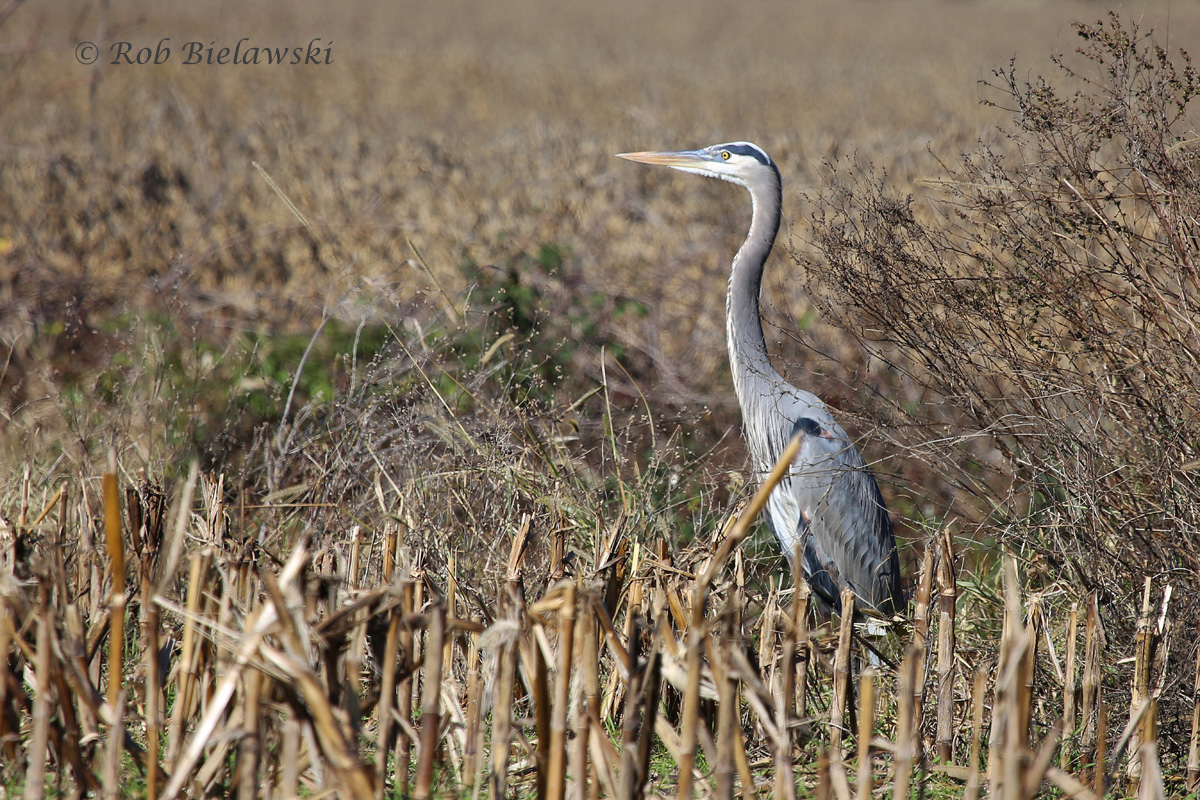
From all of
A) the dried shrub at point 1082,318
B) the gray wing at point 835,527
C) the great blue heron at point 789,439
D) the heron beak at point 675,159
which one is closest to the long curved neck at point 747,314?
the great blue heron at point 789,439

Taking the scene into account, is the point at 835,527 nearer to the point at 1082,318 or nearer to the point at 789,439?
the point at 789,439

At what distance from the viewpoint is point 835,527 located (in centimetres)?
403

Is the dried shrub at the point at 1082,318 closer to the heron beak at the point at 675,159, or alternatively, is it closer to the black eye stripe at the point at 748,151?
the black eye stripe at the point at 748,151

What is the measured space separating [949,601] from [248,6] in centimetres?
3157

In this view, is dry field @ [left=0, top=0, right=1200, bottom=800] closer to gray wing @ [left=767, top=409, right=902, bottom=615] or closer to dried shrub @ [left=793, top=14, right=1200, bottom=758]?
dried shrub @ [left=793, top=14, right=1200, bottom=758]

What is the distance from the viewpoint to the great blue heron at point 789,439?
3773 millimetres

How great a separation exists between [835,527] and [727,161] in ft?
4.91

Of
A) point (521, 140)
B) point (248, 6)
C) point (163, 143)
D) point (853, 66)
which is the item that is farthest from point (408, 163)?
point (248, 6)

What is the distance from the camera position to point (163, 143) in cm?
929

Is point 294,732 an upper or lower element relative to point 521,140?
lower

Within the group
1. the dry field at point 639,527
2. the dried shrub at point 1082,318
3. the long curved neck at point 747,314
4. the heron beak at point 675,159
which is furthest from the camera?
the heron beak at point 675,159

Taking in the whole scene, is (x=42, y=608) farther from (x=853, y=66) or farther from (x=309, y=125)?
(x=853, y=66)

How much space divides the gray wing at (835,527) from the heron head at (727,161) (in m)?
0.98

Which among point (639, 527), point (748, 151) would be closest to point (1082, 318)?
point (639, 527)
